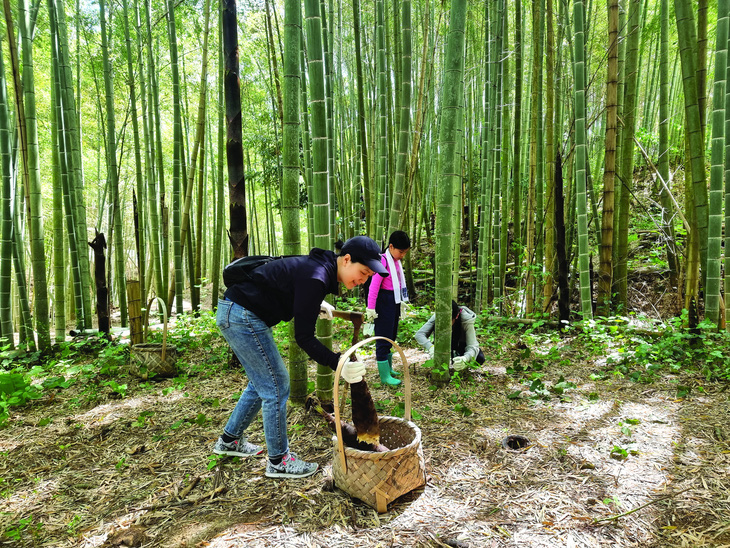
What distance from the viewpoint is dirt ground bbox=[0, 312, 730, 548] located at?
1503 millimetres

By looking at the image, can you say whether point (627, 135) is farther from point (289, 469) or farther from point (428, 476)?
point (289, 469)

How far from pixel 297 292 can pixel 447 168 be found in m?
1.38

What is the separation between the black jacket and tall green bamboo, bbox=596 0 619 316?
314cm

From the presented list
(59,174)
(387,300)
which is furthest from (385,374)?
(59,174)

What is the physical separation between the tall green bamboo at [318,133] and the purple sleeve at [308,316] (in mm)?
622

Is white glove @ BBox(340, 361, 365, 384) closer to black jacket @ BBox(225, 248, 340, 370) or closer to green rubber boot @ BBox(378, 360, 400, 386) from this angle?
black jacket @ BBox(225, 248, 340, 370)

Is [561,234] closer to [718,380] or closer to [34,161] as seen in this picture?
[718,380]

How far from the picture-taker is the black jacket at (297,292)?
1.58 meters

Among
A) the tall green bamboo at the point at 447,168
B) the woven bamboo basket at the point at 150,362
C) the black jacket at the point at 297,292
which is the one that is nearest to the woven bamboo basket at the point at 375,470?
the black jacket at the point at 297,292

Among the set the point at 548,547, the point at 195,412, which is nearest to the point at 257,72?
the point at 195,412

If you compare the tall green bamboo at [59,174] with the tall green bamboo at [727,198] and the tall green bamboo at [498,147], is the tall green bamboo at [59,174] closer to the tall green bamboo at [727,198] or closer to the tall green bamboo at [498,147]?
the tall green bamboo at [498,147]

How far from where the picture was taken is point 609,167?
3.68 m

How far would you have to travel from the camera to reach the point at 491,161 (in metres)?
4.53

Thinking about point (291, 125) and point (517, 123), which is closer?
point (291, 125)
